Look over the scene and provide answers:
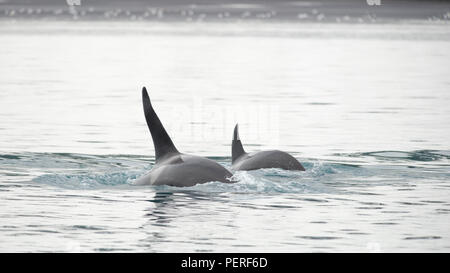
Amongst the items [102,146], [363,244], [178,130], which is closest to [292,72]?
[178,130]

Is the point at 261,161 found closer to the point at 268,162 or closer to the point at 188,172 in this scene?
the point at 268,162

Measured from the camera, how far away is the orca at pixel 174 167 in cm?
2255

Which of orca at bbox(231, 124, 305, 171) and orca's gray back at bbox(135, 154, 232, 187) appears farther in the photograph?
orca at bbox(231, 124, 305, 171)

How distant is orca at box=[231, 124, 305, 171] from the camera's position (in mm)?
24620

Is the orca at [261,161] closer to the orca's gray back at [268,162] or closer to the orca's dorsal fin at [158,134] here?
the orca's gray back at [268,162]

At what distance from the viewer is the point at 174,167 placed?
2269 centimetres

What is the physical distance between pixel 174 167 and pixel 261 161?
254 cm

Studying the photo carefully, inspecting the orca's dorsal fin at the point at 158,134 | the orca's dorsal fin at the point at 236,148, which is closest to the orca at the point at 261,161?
the orca's dorsal fin at the point at 236,148

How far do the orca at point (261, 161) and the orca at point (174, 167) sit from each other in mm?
1830

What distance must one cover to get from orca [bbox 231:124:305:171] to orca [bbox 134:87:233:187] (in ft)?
6.00

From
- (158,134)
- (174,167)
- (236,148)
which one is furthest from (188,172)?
(236,148)

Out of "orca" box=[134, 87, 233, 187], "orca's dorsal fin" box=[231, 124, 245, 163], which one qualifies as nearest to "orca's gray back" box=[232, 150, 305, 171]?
"orca's dorsal fin" box=[231, 124, 245, 163]

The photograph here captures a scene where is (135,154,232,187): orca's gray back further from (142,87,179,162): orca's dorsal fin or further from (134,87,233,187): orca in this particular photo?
(142,87,179,162): orca's dorsal fin

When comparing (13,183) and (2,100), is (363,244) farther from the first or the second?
(2,100)
